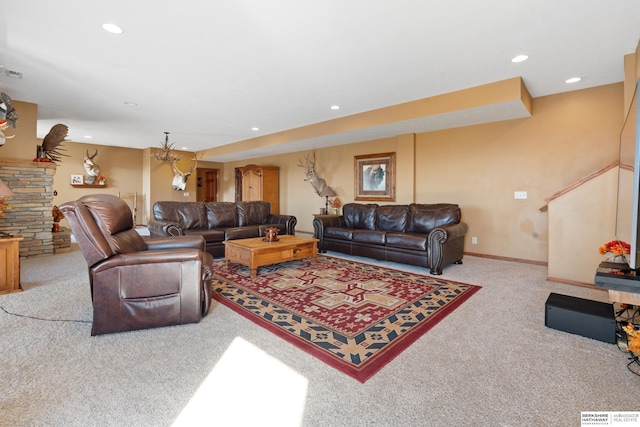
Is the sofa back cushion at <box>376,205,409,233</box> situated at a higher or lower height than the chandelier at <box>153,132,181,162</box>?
lower

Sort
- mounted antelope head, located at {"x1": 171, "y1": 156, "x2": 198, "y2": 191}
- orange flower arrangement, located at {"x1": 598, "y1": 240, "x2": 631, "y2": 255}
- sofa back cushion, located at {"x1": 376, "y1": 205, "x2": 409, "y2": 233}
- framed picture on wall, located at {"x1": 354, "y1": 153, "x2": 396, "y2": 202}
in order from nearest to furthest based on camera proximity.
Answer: orange flower arrangement, located at {"x1": 598, "y1": 240, "x2": 631, "y2": 255}
sofa back cushion, located at {"x1": 376, "y1": 205, "x2": 409, "y2": 233}
framed picture on wall, located at {"x1": 354, "y1": 153, "x2": 396, "y2": 202}
mounted antelope head, located at {"x1": 171, "y1": 156, "x2": 198, "y2": 191}

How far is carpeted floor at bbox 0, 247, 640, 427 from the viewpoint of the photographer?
142cm

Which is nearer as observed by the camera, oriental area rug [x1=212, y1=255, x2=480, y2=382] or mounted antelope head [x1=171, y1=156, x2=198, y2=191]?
oriental area rug [x1=212, y1=255, x2=480, y2=382]

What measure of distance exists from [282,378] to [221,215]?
4.06 m

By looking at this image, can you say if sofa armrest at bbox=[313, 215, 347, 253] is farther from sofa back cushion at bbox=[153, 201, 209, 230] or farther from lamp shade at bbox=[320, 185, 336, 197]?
sofa back cushion at bbox=[153, 201, 209, 230]

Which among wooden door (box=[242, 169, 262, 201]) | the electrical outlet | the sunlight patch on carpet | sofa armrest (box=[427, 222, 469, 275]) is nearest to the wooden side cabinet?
the sunlight patch on carpet

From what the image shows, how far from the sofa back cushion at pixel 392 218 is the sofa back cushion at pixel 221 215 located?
264cm

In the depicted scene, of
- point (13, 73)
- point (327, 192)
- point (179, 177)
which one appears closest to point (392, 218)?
point (327, 192)

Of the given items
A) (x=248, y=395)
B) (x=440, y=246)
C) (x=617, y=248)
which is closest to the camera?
(x=248, y=395)

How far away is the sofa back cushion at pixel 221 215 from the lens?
5.26 m

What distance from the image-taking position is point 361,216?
5.46 meters

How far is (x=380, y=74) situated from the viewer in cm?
354

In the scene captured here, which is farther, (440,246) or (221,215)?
(221,215)

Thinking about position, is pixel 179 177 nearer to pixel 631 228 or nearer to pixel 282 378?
pixel 282 378
